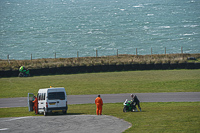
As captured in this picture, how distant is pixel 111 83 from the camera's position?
42.5 meters

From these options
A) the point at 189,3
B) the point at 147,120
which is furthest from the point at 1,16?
the point at 147,120

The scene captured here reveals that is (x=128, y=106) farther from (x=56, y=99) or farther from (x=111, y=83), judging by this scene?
(x=111, y=83)

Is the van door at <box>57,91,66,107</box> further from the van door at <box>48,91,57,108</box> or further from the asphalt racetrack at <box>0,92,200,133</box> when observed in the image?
the asphalt racetrack at <box>0,92,200,133</box>

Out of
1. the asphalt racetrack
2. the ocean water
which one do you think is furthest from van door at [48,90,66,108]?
the ocean water

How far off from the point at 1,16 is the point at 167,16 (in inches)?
2896

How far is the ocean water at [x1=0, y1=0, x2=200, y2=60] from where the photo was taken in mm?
96562

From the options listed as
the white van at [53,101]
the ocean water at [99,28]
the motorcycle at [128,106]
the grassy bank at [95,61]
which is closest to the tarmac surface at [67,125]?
the white van at [53,101]

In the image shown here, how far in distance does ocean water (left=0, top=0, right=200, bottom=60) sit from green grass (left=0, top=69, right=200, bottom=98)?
134ft

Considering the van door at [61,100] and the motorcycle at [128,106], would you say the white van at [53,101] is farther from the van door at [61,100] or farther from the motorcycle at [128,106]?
the motorcycle at [128,106]

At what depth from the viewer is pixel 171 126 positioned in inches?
675

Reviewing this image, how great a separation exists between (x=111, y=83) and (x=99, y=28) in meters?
82.2

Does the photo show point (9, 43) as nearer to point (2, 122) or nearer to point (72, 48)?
point (72, 48)

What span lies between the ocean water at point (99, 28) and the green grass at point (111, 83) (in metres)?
40.7

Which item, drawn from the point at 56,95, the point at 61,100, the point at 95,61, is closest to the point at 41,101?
the point at 56,95
